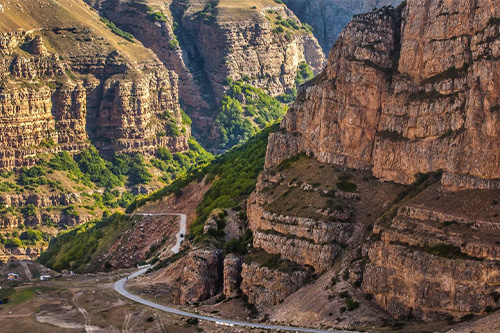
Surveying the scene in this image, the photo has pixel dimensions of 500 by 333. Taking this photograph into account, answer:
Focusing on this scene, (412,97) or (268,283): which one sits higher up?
(412,97)

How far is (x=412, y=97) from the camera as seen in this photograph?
120 m

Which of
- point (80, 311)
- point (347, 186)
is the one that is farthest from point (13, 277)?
point (347, 186)

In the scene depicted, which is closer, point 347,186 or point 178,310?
point 347,186

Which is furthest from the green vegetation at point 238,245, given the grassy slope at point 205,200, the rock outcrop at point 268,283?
the grassy slope at point 205,200

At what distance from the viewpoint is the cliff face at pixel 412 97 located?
11212 cm

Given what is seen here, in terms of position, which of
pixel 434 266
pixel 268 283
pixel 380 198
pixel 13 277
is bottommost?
pixel 13 277

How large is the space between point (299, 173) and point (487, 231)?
89.1ft

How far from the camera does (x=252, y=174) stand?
552 ft

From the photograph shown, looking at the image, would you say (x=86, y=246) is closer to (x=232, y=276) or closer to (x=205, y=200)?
(x=205, y=200)

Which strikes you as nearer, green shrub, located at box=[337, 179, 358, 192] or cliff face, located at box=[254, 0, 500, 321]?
cliff face, located at box=[254, 0, 500, 321]

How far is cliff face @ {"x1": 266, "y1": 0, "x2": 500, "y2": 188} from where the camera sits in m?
112

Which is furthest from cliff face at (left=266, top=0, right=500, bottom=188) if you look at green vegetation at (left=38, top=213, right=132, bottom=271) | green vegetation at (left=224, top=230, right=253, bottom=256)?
green vegetation at (left=38, top=213, right=132, bottom=271)

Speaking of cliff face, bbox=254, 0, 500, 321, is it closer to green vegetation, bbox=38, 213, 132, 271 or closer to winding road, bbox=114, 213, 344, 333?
winding road, bbox=114, 213, 344, 333

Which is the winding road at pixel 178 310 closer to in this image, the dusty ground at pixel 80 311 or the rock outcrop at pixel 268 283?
the dusty ground at pixel 80 311
